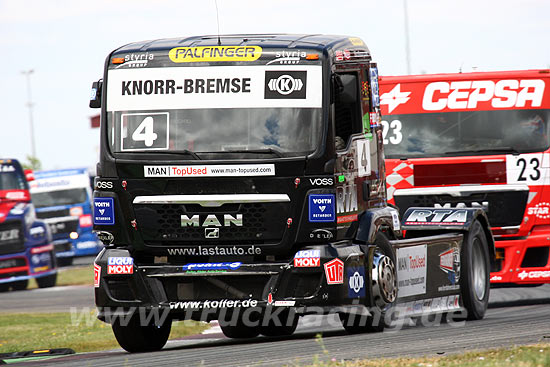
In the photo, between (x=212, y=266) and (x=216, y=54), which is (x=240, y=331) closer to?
(x=212, y=266)

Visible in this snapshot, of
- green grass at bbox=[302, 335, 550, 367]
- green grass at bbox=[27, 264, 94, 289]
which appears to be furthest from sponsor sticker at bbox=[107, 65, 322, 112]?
green grass at bbox=[27, 264, 94, 289]

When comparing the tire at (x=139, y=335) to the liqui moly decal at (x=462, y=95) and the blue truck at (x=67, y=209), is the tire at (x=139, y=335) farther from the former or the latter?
the blue truck at (x=67, y=209)

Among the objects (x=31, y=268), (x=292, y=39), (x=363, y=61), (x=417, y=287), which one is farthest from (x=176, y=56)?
(x=31, y=268)

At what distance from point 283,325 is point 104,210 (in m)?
2.26

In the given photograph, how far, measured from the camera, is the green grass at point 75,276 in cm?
2964

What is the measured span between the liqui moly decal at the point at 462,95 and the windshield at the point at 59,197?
22361 millimetres

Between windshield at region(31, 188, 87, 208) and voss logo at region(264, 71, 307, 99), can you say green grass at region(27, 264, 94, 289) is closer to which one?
windshield at region(31, 188, 87, 208)

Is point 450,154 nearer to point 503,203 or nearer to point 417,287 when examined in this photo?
point 503,203

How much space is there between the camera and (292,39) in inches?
458

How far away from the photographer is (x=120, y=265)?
451 inches

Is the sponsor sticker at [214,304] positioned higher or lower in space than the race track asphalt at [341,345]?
higher

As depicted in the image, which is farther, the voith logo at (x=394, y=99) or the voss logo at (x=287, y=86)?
the voith logo at (x=394, y=99)

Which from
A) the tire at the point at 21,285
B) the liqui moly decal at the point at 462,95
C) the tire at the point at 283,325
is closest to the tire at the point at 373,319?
the tire at the point at 283,325

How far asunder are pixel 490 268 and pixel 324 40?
183 inches
